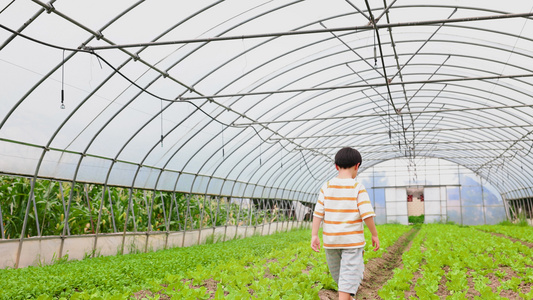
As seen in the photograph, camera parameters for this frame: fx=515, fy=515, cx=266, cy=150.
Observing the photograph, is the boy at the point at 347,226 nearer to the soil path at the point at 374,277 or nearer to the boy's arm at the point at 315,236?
the boy's arm at the point at 315,236

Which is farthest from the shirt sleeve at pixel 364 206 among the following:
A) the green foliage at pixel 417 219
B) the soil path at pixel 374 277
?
the green foliage at pixel 417 219

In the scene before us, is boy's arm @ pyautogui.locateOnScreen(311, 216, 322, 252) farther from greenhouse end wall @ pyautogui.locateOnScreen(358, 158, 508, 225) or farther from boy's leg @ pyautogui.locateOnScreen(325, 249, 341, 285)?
greenhouse end wall @ pyautogui.locateOnScreen(358, 158, 508, 225)

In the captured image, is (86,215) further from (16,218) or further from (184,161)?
(184,161)

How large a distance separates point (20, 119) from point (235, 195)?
13.4 metres

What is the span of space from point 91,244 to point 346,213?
34.4 feet

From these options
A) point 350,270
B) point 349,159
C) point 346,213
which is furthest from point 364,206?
point 350,270

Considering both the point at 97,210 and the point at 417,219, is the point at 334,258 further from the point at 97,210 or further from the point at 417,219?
the point at 417,219

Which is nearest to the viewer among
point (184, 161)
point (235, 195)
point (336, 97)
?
point (184, 161)

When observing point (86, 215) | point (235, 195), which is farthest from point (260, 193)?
point (86, 215)

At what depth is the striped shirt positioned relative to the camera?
15.9 ft

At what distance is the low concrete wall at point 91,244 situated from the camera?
11203mm

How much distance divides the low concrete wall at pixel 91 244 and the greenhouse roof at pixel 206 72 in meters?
1.54

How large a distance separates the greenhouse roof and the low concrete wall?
1.54 metres

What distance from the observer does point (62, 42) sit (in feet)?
31.5
